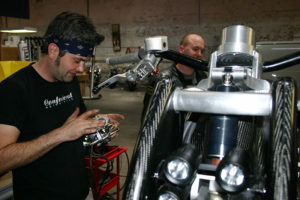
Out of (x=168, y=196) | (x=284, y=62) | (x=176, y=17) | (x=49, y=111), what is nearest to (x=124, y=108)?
(x=176, y=17)

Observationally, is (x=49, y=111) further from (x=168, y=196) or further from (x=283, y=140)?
(x=283, y=140)

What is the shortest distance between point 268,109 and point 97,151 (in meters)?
2.50

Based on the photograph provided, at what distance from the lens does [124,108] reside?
8.84 m

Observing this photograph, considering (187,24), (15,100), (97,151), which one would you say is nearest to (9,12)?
(97,151)

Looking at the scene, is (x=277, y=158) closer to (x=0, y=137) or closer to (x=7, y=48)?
(x=0, y=137)

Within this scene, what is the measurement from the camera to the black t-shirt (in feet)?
4.76

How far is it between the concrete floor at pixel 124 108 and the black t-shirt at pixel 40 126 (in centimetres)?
215

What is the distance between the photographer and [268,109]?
839mm

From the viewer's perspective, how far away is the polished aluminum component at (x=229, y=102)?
0.84 m

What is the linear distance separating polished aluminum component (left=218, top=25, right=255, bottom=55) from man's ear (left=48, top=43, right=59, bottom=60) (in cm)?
102

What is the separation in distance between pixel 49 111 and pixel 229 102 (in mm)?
1175

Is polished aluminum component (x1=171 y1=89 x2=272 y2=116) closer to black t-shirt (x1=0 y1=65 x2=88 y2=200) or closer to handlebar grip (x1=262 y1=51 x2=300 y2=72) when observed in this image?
handlebar grip (x1=262 y1=51 x2=300 y2=72)

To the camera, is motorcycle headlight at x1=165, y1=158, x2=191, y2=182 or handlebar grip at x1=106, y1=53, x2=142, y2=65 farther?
handlebar grip at x1=106, y1=53, x2=142, y2=65

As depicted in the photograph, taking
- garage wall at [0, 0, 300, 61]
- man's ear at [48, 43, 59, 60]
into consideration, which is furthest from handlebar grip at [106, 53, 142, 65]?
garage wall at [0, 0, 300, 61]
